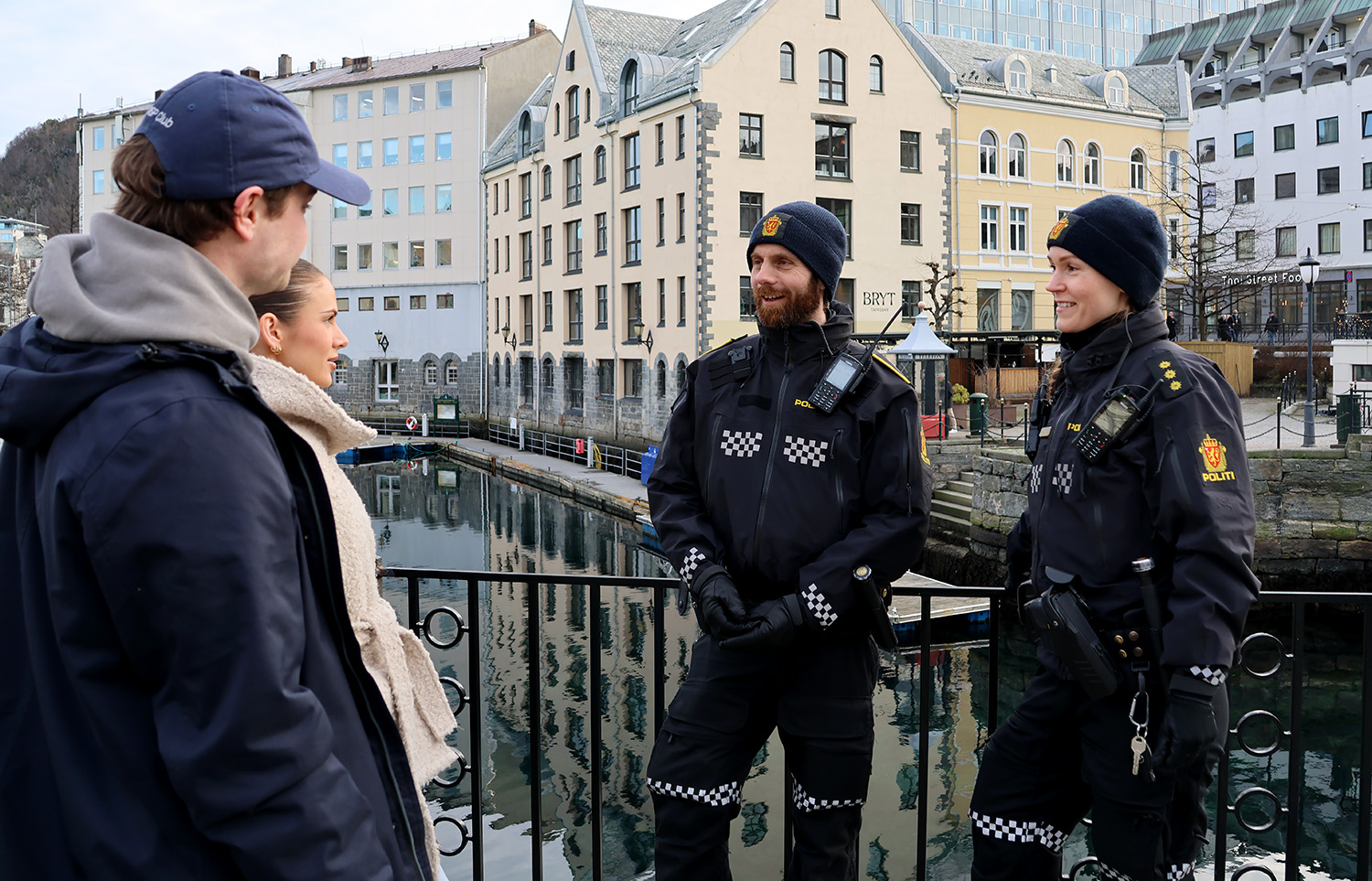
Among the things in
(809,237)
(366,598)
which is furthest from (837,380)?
(366,598)

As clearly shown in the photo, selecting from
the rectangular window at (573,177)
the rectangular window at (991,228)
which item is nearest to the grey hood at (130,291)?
the rectangular window at (991,228)

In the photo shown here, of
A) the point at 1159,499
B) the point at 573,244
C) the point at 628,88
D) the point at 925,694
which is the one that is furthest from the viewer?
the point at 573,244

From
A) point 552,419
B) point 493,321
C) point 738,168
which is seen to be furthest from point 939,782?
point 493,321

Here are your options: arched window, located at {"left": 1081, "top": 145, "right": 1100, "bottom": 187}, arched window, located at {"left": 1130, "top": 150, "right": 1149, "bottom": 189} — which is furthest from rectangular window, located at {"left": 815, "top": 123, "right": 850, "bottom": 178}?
arched window, located at {"left": 1130, "top": 150, "right": 1149, "bottom": 189}

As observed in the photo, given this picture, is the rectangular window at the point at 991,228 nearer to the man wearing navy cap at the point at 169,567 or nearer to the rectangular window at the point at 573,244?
the rectangular window at the point at 573,244

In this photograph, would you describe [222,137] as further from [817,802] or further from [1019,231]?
[1019,231]

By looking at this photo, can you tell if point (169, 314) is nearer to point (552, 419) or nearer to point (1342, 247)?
point (552, 419)

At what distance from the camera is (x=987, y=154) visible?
35.6 m

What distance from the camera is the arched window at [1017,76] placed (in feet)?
120

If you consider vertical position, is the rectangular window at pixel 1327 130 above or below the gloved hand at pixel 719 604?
above

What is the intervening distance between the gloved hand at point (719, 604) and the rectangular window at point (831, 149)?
99.3ft

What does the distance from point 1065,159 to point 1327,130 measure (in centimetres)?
1639

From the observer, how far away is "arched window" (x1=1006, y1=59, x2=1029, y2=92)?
120 feet

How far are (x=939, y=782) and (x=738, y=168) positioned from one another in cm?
2166
